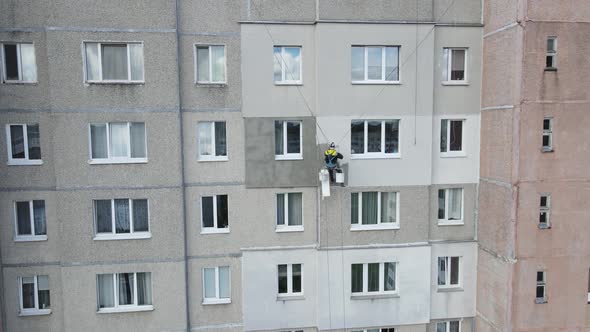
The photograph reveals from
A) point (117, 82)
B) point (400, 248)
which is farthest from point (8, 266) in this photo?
point (400, 248)

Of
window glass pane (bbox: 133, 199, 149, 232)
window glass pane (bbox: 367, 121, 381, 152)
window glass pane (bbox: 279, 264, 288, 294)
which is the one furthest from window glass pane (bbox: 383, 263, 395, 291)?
window glass pane (bbox: 133, 199, 149, 232)

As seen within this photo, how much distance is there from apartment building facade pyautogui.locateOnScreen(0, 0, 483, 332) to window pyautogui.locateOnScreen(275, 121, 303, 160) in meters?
0.06

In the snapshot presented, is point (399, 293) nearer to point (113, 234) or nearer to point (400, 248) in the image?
point (400, 248)

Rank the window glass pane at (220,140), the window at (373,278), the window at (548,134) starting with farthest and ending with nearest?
the window at (373,278), the window glass pane at (220,140), the window at (548,134)

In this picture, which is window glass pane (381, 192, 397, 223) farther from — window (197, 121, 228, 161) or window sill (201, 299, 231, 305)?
window sill (201, 299, 231, 305)

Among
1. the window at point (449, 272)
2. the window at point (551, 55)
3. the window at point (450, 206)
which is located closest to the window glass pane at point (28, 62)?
the window at point (450, 206)

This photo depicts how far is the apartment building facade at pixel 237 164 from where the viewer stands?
11117 mm

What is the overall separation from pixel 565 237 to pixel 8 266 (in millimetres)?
17394

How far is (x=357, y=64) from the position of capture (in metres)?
11.9

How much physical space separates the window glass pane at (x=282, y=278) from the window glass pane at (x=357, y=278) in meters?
2.34

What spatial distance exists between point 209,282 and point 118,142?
552 cm

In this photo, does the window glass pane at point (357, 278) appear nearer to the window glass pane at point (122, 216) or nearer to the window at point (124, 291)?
the window at point (124, 291)

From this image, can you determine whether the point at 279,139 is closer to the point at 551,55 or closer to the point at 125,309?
the point at 125,309

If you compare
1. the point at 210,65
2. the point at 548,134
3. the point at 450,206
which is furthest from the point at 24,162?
the point at 548,134
